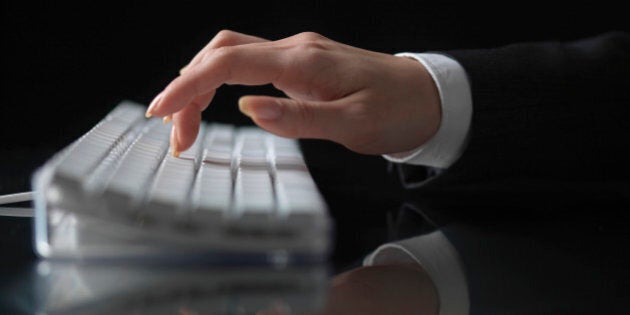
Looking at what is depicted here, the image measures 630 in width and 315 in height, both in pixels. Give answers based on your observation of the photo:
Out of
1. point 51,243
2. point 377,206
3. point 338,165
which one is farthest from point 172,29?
point 51,243

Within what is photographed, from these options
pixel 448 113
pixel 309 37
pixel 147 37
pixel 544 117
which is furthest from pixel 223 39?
pixel 147 37

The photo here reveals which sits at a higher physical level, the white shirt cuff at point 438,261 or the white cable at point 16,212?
the white shirt cuff at point 438,261

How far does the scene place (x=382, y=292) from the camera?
65cm

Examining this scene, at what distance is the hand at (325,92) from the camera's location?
0.85 meters

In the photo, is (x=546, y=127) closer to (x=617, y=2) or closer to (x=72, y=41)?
(x=617, y=2)

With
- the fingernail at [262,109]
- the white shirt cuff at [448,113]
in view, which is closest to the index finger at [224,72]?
the fingernail at [262,109]

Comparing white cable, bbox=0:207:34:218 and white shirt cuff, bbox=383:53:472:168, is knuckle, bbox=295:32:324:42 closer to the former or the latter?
white shirt cuff, bbox=383:53:472:168

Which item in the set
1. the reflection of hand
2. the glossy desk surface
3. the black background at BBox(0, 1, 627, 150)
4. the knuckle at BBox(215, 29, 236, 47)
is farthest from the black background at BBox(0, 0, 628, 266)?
the reflection of hand

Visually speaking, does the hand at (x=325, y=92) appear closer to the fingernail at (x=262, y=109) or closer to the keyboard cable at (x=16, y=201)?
the fingernail at (x=262, y=109)

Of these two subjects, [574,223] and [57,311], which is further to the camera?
[574,223]

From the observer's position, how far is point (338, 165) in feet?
4.62

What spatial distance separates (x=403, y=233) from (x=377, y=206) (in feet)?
0.55

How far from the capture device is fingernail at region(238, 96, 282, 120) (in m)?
0.75

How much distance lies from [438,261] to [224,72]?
0.29m
